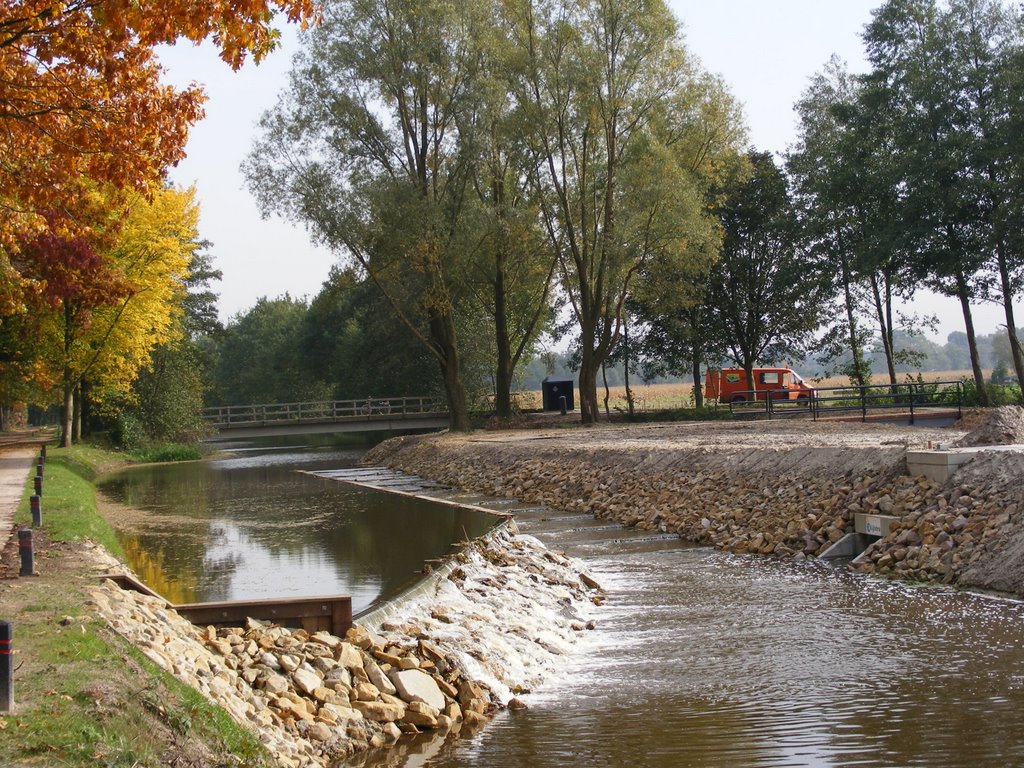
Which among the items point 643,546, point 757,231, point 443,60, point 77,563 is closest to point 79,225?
point 77,563

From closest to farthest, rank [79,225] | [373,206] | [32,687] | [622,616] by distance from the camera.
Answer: [32,687], [622,616], [79,225], [373,206]

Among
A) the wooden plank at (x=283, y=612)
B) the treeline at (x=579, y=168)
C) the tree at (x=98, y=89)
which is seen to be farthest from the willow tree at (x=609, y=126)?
the wooden plank at (x=283, y=612)

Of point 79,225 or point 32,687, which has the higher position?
point 79,225

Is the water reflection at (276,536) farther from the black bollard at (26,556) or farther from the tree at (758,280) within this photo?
the tree at (758,280)

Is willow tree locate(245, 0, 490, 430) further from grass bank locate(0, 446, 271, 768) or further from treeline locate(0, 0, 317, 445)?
grass bank locate(0, 446, 271, 768)

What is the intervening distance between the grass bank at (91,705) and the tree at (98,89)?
5114mm

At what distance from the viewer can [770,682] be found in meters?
9.42

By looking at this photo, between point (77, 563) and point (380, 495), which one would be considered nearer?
point (77, 563)

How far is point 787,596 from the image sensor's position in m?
12.9

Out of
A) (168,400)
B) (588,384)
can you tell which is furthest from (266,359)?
(588,384)

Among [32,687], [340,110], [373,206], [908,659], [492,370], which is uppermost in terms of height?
[340,110]

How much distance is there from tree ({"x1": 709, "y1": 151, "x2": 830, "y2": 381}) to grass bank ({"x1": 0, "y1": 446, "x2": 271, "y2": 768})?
132 ft

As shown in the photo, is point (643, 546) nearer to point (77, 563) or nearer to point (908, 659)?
point (908, 659)

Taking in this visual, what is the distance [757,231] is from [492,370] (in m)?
15.3
